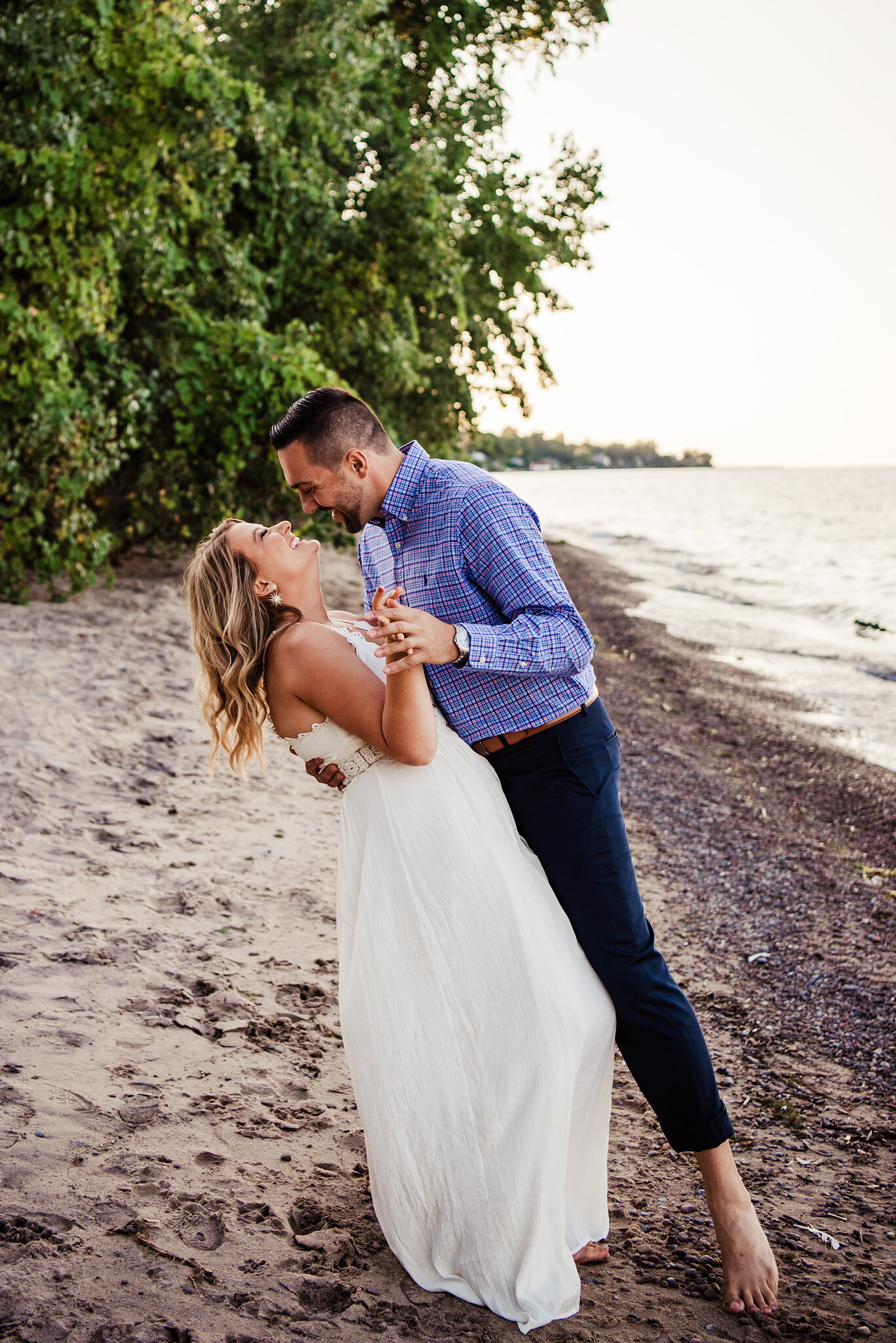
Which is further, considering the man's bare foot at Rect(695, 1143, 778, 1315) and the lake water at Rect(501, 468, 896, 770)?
the lake water at Rect(501, 468, 896, 770)

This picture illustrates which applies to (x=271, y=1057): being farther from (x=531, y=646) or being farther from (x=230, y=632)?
(x=531, y=646)

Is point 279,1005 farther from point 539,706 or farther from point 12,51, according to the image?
point 12,51

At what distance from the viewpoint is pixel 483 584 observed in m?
2.78

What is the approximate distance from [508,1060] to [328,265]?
12.3 meters

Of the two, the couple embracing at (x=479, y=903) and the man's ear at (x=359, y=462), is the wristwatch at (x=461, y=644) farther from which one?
the man's ear at (x=359, y=462)

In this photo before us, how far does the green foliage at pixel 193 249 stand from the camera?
28.6 ft

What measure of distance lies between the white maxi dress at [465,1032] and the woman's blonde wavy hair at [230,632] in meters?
0.25

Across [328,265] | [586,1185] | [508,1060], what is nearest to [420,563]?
[508,1060]

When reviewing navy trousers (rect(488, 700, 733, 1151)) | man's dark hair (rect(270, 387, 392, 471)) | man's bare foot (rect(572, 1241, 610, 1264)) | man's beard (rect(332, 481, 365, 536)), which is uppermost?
man's dark hair (rect(270, 387, 392, 471))

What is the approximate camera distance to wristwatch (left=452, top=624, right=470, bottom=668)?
244 centimetres

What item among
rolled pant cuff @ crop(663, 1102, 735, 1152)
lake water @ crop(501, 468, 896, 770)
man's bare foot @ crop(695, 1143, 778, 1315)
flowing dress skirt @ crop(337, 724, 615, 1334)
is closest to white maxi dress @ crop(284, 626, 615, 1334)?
flowing dress skirt @ crop(337, 724, 615, 1334)

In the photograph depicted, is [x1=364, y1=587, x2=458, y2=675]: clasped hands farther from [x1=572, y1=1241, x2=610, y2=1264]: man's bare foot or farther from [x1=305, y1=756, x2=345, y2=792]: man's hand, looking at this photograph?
[x1=572, y1=1241, x2=610, y2=1264]: man's bare foot

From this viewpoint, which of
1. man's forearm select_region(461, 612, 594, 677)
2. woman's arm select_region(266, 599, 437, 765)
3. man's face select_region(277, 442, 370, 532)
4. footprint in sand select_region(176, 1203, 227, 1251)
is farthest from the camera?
man's face select_region(277, 442, 370, 532)

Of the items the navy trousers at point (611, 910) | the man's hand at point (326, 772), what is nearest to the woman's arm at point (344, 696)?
the man's hand at point (326, 772)
